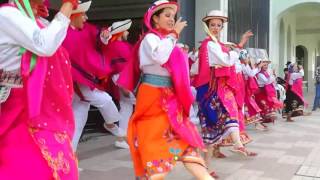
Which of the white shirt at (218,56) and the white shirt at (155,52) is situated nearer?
the white shirt at (155,52)

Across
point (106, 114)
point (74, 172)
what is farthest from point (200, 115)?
point (74, 172)

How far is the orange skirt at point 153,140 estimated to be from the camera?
3.35 meters

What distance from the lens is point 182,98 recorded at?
353 cm

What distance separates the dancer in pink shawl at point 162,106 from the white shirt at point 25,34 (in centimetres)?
136

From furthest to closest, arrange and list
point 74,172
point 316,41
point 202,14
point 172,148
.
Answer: point 316,41 → point 202,14 → point 172,148 → point 74,172

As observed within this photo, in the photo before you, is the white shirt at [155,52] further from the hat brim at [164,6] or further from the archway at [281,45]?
the archway at [281,45]

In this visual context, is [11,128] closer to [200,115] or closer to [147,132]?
[147,132]

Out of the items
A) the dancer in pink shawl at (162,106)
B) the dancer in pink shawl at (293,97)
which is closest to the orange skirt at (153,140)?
the dancer in pink shawl at (162,106)

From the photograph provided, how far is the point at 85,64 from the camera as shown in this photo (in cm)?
473

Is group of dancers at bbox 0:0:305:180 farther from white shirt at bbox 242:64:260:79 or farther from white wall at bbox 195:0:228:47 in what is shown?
white wall at bbox 195:0:228:47

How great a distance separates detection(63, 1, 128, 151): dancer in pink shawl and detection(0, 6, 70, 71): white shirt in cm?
252

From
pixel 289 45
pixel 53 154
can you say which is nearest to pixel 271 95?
pixel 53 154

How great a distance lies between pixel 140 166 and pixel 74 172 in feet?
4.42

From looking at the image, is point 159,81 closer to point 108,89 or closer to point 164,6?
point 164,6
